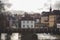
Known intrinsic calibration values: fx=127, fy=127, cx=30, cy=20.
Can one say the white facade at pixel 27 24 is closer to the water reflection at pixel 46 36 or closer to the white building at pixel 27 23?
the white building at pixel 27 23

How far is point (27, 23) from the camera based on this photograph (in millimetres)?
1635

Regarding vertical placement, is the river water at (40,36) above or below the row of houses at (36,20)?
below

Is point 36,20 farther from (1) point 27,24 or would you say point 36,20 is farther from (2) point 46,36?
(2) point 46,36

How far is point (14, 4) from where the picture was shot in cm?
167

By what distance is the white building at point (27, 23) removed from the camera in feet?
5.37

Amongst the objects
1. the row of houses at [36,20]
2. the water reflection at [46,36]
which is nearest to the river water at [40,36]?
the water reflection at [46,36]

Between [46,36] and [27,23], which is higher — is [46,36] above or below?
below

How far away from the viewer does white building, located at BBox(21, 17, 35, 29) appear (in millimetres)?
1635

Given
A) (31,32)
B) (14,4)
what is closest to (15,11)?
(14,4)

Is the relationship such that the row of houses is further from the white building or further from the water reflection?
the water reflection

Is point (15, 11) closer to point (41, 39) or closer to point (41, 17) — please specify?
point (41, 17)

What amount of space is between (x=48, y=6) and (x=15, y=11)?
44cm

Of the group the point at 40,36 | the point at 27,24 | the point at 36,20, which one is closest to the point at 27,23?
the point at 27,24

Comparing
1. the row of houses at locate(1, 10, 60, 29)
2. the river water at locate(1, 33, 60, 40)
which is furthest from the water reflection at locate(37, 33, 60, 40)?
the row of houses at locate(1, 10, 60, 29)
